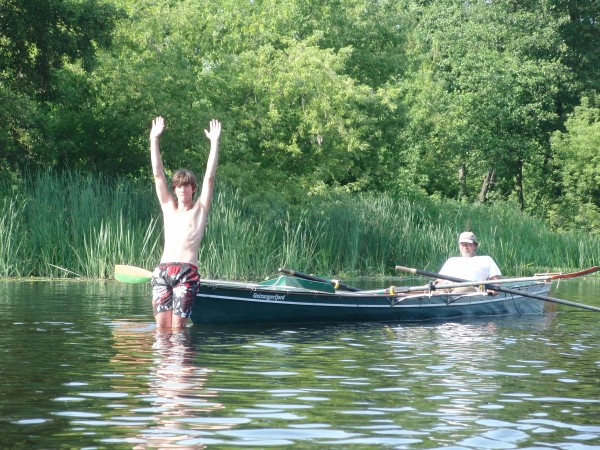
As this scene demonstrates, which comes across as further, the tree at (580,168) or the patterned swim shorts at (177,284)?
the tree at (580,168)

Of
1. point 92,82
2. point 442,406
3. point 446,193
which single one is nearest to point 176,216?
point 442,406

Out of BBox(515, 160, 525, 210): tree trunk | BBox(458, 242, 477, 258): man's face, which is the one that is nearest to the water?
BBox(458, 242, 477, 258): man's face

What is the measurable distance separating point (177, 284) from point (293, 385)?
2.89m

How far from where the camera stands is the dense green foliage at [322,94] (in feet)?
98.2

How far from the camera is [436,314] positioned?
1565cm

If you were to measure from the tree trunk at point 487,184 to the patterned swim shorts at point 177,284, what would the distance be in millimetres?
39123

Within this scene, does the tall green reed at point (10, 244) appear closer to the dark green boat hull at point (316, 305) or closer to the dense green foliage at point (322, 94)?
the dense green foliage at point (322, 94)

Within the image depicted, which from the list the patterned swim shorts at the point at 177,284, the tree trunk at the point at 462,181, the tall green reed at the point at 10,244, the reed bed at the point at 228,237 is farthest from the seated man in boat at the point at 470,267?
the tree trunk at the point at 462,181

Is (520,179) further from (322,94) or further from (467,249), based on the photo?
(467,249)

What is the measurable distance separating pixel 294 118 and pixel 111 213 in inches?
557

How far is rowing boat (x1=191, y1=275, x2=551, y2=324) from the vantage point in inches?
531

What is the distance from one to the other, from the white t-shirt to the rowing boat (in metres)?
0.27

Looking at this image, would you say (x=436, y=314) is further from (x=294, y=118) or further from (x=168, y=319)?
(x=294, y=118)

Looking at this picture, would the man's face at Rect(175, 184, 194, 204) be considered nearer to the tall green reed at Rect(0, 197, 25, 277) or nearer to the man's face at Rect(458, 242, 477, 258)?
the man's face at Rect(458, 242, 477, 258)
